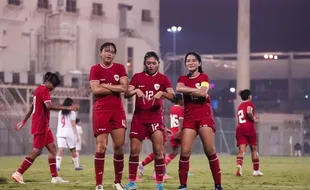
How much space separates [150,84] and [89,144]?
134ft

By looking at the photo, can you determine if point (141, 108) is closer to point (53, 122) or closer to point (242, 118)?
point (242, 118)

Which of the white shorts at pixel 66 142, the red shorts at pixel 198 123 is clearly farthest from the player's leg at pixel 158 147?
the white shorts at pixel 66 142

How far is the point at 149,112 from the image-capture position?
1438 centimetres

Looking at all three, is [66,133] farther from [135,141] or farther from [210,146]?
[210,146]

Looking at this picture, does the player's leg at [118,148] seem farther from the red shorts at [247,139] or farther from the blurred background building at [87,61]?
the blurred background building at [87,61]

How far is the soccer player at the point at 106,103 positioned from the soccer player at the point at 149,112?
0.28 m

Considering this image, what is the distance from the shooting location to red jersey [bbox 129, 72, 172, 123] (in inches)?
566

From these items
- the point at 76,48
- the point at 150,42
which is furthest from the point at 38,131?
the point at 150,42

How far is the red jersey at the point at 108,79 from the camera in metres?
14.1

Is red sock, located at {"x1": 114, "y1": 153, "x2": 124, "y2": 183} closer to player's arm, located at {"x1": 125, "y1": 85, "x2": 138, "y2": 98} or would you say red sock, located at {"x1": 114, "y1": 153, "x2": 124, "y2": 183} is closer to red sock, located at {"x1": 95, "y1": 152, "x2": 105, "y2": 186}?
red sock, located at {"x1": 95, "y1": 152, "x2": 105, "y2": 186}

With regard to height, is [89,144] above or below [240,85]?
below

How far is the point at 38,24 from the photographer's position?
6594 cm

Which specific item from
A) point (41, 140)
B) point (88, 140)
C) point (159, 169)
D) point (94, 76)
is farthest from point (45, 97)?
point (88, 140)

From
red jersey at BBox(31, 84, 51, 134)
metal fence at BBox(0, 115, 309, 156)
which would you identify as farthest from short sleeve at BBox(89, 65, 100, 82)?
metal fence at BBox(0, 115, 309, 156)
